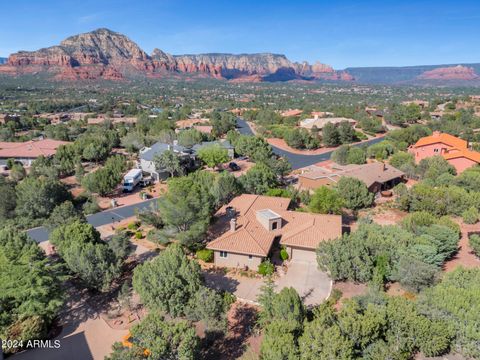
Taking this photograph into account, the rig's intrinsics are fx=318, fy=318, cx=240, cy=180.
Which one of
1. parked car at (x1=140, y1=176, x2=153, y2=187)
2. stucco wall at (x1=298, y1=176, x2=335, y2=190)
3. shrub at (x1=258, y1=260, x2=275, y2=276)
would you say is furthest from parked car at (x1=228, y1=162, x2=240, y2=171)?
shrub at (x1=258, y1=260, x2=275, y2=276)

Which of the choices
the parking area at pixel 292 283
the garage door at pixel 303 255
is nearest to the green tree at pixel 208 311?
the parking area at pixel 292 283

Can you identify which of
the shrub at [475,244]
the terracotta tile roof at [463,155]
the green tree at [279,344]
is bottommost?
the shrub at [475,244]

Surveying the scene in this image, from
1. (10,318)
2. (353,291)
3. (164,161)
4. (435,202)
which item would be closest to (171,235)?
(10,318)

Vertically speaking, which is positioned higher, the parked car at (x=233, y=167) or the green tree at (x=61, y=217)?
the green tree at (x=61, y=217)

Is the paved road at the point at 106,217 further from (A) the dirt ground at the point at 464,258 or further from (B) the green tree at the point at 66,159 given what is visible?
(A) the dirt ground at the point at 464,258

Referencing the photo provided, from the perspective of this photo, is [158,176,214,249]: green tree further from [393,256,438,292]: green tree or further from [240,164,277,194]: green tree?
[393,256,438,292]: green tree

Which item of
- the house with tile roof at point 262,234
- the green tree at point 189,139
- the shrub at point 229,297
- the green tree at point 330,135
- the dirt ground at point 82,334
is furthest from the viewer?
the green tree at point 330,135

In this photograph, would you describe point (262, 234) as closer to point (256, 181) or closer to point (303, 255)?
point (303, 255)
